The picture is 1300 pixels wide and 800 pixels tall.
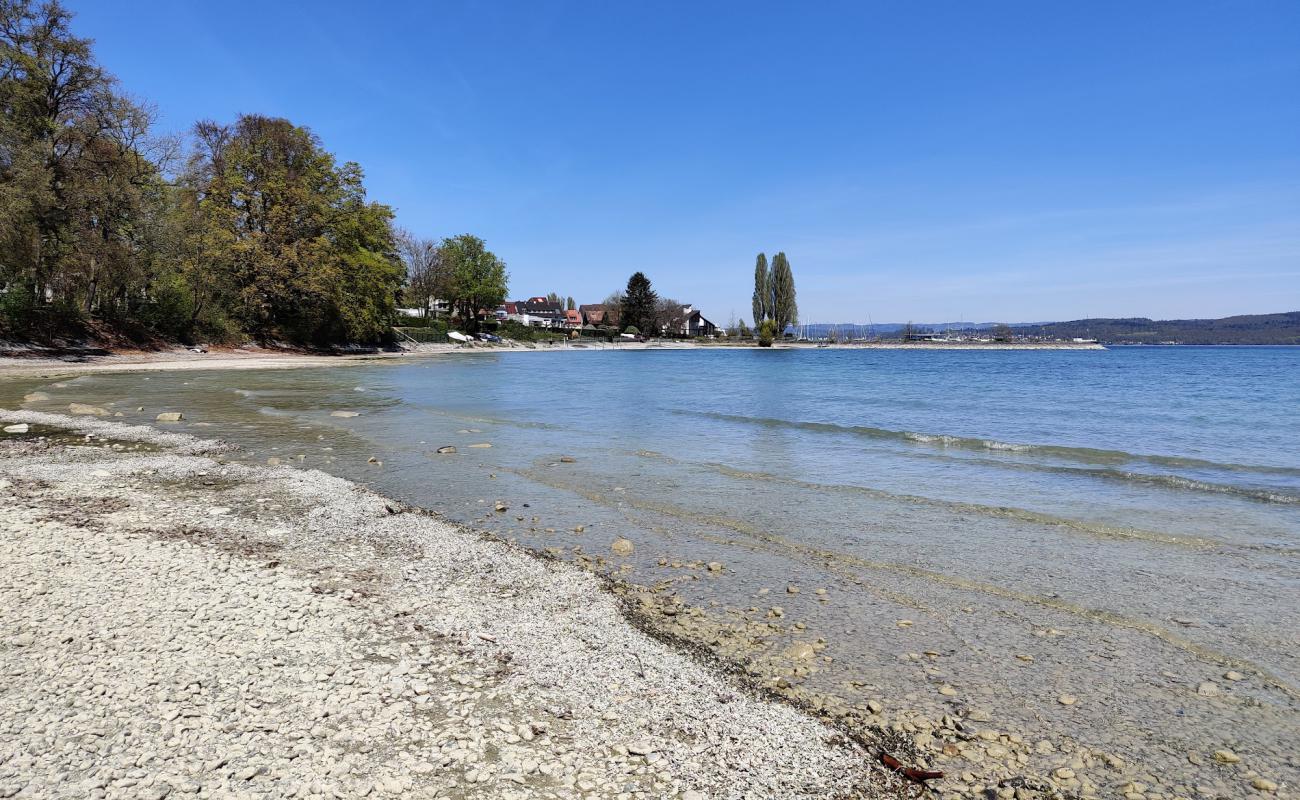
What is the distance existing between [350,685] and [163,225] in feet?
142

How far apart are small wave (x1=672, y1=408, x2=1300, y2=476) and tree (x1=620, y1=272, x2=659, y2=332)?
118 metres

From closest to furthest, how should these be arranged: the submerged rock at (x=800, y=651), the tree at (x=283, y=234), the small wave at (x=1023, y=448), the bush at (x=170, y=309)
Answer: the submerged rock at (x=800, y=651) < the small wave at (x=1023, y=448) < the bush at (x=170, y=309) < the tree at (x=283, y=234)

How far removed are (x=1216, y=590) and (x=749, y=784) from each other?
21.8 ft

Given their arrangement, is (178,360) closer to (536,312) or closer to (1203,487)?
(1203,487)

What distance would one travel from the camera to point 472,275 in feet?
338

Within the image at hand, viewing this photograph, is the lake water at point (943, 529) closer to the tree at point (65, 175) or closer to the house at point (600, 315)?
the tree at point (65, 175)

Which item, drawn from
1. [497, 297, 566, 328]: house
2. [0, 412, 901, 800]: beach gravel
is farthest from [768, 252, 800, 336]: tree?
[0, 412, 901, 800]: beach gravel

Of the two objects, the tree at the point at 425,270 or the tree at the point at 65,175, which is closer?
the tree at the point at 65,175

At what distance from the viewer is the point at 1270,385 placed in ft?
141

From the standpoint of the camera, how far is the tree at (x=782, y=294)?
13575 centimetres

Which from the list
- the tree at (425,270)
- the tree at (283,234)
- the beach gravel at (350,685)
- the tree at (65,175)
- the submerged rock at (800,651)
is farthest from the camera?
the tree at (425,270)

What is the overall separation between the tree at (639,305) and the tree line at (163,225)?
7047 centimetres

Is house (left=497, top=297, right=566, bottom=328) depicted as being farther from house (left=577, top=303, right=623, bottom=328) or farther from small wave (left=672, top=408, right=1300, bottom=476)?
small wave (left=672, top=408, right=1300, bottom=476)

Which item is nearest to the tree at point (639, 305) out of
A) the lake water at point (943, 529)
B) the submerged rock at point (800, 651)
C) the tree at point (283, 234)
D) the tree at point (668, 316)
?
the tree at point (668, 316)
